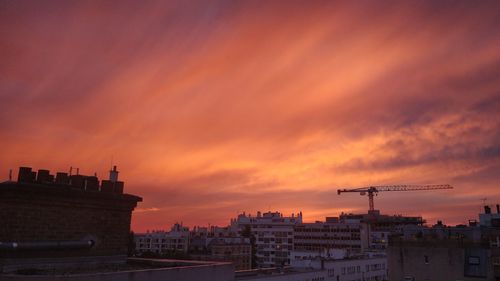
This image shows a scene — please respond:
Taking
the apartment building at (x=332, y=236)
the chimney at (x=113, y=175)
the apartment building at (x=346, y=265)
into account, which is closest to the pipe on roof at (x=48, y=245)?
the chimney at (x=113, y=175)

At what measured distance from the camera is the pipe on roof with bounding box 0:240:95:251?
45.7 ft

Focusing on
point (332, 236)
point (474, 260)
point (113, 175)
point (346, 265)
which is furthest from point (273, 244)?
point (113, 175)

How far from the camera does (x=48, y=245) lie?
15.0m

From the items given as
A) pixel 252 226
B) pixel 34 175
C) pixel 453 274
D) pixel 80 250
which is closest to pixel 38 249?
pixel 80 250

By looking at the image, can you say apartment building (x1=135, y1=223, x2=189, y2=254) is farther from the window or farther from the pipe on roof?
the pipe on roof

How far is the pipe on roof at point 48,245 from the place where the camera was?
13.9 meters

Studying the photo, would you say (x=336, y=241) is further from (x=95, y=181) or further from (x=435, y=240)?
(x=95, y=181)

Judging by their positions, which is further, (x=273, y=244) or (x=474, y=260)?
(x=273, y=244)

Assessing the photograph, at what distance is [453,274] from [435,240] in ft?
13.2

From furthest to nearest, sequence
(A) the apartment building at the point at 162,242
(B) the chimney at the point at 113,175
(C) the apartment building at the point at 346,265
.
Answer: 1. (A) the apartment building at the point at 162,242
2. (C) the apartment building at the point at 346,265
3. (B) the chimney at the point at 113,175

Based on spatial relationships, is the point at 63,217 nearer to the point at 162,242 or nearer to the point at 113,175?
the point at 113,175

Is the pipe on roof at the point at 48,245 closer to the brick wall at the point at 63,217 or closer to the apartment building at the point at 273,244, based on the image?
the brick wall at the point at 63,217

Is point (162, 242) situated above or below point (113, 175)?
below

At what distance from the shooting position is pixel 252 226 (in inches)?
7608
